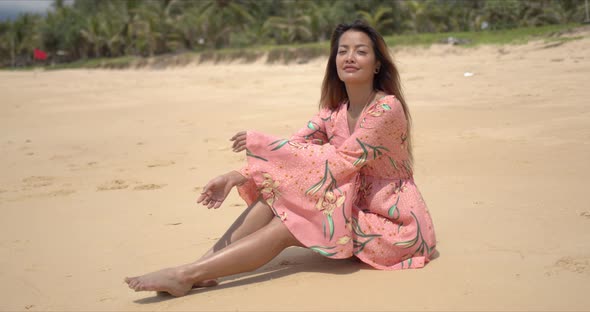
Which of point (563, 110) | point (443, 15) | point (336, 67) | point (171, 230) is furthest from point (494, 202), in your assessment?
point (443, 15)

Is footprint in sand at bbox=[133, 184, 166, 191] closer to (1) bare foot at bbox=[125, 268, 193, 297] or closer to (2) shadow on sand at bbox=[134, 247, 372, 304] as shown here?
(2) shadow on sand at bbox=[134, 247, 372, 304]

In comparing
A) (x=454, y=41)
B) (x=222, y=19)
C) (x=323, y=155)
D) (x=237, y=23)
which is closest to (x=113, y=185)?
(x=323, y=155)

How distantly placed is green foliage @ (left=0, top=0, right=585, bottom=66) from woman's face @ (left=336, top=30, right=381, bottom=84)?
538 inches

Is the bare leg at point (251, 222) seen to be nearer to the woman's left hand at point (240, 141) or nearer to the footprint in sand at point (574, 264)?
the woman's left hand at point (240, 141)

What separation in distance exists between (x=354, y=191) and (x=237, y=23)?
33257mm

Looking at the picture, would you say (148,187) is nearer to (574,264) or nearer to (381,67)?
(381,67)

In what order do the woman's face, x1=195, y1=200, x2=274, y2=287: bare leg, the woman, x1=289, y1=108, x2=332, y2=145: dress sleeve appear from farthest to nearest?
x1=289, y1=108, x2=332, y2=145: dress sleeve, the woman's face, x1=195, y1=200, x2=274, y2=287: bare leg, the woman

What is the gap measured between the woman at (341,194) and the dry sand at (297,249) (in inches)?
4.3

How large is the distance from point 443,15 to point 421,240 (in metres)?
27.5

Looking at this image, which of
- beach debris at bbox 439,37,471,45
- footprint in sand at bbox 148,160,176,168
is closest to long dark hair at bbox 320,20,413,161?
footprint in sand at bbox 148,160,176,168

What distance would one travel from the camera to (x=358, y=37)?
2.68 m

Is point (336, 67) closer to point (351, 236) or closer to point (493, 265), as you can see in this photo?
point (351, 236)

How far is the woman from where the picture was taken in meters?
2.42

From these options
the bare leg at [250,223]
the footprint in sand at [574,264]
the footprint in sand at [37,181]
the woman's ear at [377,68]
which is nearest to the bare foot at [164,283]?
the bare leg at [250,223]
